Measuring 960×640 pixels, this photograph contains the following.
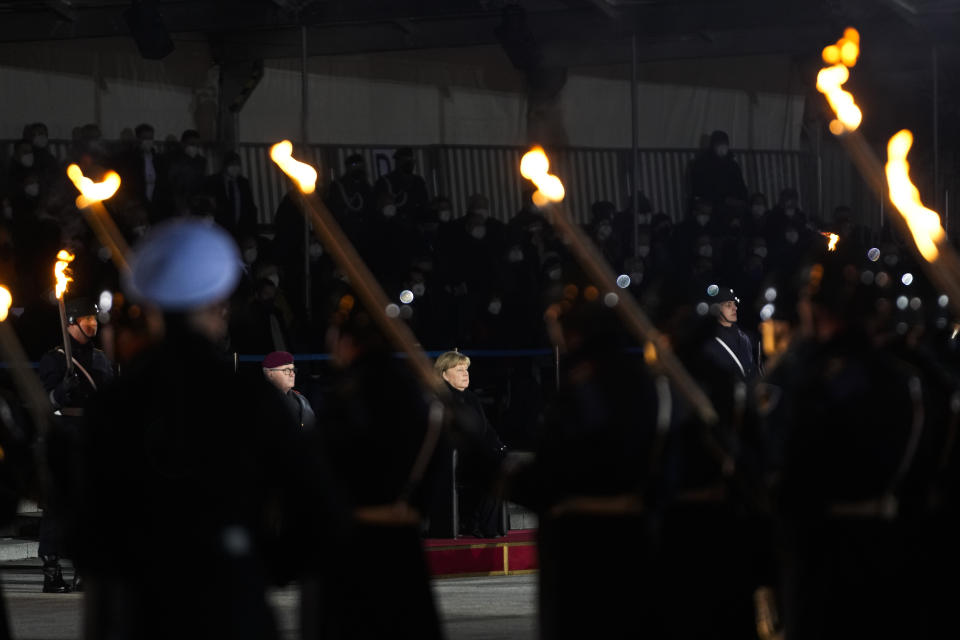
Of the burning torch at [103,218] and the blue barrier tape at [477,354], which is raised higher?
the burning torch at [103,218]

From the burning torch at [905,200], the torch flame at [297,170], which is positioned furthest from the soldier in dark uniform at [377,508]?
the burning torch at [905,200]

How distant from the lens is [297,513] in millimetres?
5883

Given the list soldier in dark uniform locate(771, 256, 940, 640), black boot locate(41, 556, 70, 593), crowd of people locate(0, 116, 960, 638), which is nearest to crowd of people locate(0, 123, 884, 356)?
black boot locate(41, 556, 70, 593)

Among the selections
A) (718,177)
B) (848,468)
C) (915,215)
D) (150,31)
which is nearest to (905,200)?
(915,215)

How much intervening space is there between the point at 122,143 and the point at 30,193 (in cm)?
153

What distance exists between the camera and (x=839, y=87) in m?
9.22

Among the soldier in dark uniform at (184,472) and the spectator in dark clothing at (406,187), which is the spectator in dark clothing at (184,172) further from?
the soldier in dark uniform at (184,472)

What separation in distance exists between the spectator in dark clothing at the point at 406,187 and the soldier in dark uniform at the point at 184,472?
14.4 m

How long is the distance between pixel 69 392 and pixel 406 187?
22.0 ft

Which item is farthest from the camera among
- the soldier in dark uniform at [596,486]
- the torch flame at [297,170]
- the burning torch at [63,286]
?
the burning torch at [63,286]

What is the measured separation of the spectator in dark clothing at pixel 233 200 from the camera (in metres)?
19.0

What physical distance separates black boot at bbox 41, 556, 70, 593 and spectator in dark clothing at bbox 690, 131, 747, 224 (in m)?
10.3

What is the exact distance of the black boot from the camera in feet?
46.5

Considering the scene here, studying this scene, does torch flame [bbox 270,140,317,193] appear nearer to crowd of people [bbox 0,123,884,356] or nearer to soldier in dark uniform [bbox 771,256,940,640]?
soldier in dark uniform [bbox 771,256,940,640]
